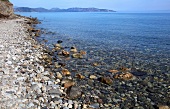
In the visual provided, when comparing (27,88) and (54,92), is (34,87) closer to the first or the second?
(27,88)

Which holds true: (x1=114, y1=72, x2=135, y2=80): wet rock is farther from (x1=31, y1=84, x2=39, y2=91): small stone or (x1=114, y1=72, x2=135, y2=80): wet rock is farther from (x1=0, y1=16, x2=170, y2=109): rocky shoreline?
(x1=31, y1=84, x2=39, y2=91): small stone

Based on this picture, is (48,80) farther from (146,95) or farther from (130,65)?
(130,65)

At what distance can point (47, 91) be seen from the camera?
31.2 ft

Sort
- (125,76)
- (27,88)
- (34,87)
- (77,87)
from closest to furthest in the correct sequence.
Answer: (27,88) < (34,87) < (77,87) < (125,76)

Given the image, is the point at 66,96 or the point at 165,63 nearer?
the point at 66,96

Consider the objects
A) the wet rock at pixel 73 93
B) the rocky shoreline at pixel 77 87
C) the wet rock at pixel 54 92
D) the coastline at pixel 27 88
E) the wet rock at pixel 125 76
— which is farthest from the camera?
the wet rock at pixel 125 76

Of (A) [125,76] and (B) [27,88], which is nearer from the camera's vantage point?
(B) [27,88]

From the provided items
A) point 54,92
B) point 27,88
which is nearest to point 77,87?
point 54,92

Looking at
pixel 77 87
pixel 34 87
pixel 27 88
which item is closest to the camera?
pixel 27 88

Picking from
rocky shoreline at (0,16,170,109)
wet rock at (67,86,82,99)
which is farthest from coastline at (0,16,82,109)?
wet rock at (67,86,82,99)

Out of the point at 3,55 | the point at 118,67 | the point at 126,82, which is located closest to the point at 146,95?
the point at 126,82

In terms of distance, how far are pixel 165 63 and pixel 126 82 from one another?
260 inches

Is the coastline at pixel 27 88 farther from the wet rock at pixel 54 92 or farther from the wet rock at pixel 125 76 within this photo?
the wet rock at pixel 125 76

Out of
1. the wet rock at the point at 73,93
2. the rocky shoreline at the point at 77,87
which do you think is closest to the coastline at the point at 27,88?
the rocky shoreline at the point at 77,87
